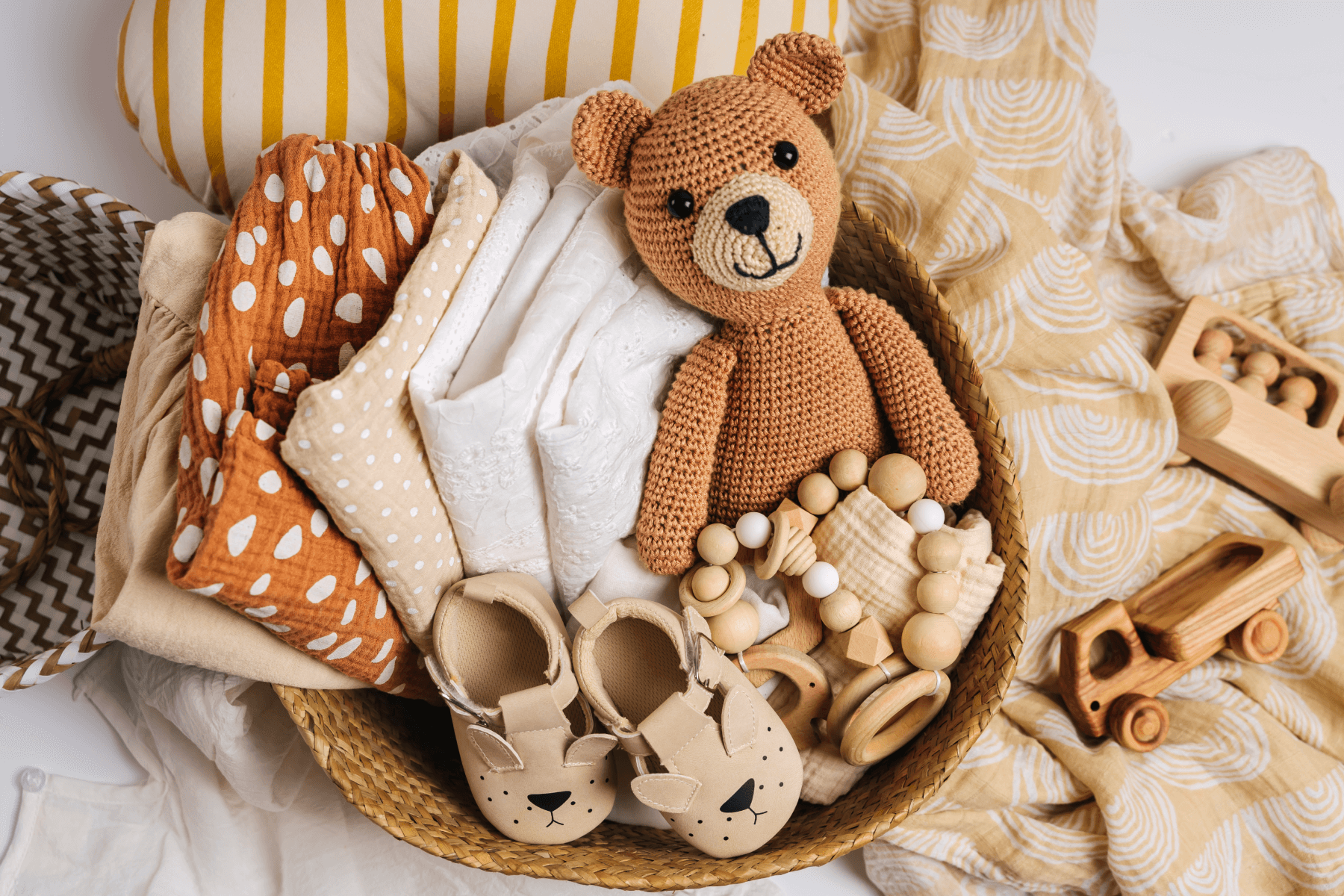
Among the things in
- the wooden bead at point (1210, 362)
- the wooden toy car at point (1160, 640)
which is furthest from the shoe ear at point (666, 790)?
the wooden bead at point (1210, 362)

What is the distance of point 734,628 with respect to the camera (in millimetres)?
659

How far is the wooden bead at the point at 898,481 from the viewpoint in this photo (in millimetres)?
653

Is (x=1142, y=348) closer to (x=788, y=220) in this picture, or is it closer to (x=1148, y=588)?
(x=1148, y=588)

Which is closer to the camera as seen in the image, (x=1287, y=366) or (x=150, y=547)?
(x=150, y=547)

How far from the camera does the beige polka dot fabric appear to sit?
1.71 feet

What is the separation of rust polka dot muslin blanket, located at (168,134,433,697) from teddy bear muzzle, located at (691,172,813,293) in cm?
25

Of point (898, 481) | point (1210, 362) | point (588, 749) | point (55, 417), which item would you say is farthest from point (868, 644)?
point (55, 417)

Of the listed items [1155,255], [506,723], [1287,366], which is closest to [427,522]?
[506,723]

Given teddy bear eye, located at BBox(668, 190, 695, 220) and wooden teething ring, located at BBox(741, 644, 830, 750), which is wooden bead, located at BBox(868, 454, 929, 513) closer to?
wooden teething ring, located at BBox(741, 644, 830, 750)

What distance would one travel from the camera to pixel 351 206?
596mm

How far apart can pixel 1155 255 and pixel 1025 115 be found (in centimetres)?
23

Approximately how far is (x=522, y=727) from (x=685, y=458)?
0.24 meters

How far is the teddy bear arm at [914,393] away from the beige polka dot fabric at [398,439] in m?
0.32

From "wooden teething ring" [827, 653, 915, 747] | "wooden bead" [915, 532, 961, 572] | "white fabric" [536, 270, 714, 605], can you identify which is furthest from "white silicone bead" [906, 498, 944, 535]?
"white fabric" [536, 270, 714, 605]
